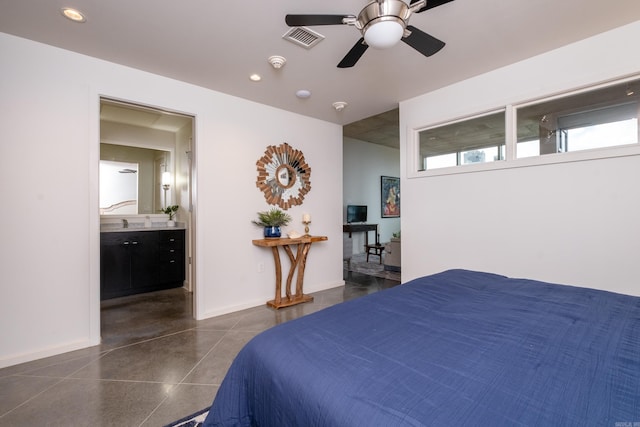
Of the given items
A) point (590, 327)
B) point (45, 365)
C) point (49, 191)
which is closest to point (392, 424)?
point (590, 327)

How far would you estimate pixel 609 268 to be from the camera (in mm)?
2221

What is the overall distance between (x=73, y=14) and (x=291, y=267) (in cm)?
303

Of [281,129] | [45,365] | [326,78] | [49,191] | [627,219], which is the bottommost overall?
[45,365]

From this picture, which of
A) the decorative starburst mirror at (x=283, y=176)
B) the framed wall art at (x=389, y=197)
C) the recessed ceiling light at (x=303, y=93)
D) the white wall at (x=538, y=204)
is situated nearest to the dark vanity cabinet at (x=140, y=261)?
the decorative starburst mirror at (x=283, y=176)

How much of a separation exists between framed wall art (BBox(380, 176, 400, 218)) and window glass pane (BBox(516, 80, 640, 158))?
5316 mm

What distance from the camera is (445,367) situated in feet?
2.75

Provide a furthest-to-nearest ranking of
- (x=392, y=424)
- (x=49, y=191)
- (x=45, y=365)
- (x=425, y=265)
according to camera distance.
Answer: (x=425, y=265), (x=49, y=191), (x=45, y=365), (x=392, y=424)

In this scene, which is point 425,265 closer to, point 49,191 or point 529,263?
point 529,263

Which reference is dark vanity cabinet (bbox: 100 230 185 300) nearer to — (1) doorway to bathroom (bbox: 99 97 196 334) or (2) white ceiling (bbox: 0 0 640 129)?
(1) doorway to bathroom (bbox: 99 97 196 334)

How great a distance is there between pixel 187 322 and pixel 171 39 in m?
2.66

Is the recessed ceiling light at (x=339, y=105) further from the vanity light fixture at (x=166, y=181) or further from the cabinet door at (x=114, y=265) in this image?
the cabinet door at (x=114, y=265)

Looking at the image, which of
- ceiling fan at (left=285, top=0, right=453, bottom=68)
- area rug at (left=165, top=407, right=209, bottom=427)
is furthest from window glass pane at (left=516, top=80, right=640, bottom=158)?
area rug at (left=165, top=407, right=209, bottom=427)

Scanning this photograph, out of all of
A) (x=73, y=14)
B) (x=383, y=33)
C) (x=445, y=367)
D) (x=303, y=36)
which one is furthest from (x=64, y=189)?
(x=445, y=367)

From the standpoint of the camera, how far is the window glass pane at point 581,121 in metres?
2.24
